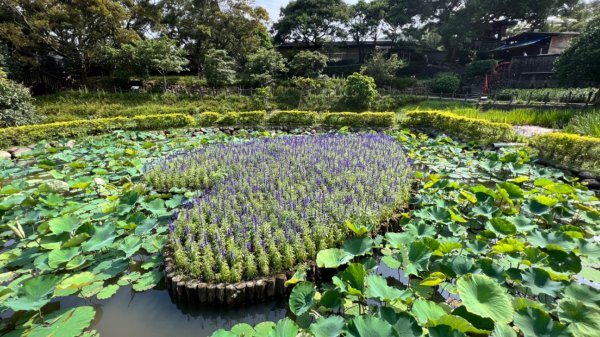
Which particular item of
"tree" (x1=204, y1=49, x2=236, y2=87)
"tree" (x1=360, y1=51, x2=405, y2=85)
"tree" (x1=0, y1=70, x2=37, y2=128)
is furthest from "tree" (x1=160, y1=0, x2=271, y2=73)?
"tree" (x1=0, y1=70, x2=37, y2=128)

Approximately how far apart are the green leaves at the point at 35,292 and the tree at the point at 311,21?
3718 centimetres

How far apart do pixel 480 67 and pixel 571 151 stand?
26362 millimetres

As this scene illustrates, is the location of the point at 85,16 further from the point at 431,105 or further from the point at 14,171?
the point at 431,105

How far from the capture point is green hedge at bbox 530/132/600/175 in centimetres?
720

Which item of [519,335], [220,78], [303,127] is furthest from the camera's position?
[220,78]

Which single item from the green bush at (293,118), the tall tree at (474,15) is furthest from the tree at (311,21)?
the green bush at (293,118)

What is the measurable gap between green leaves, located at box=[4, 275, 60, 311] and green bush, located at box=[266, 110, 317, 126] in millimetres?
14275

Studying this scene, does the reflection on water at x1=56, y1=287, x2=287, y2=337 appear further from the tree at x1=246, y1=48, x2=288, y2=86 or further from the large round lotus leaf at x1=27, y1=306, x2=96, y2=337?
the tree at x1=246, y1=48, x2=288, y2=86

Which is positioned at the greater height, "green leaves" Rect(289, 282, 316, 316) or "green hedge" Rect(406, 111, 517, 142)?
"green hedge" Rect(406, 111, 517, 142)

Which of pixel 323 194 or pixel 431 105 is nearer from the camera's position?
pixel 323 194

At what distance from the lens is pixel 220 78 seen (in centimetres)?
2372

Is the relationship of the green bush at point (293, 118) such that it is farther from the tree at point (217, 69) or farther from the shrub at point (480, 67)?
the shrub at point (480, 67)

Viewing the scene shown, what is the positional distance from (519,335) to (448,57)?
41.6 meters

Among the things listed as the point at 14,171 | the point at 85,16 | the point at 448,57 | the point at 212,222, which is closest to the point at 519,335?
the point at 212,222
